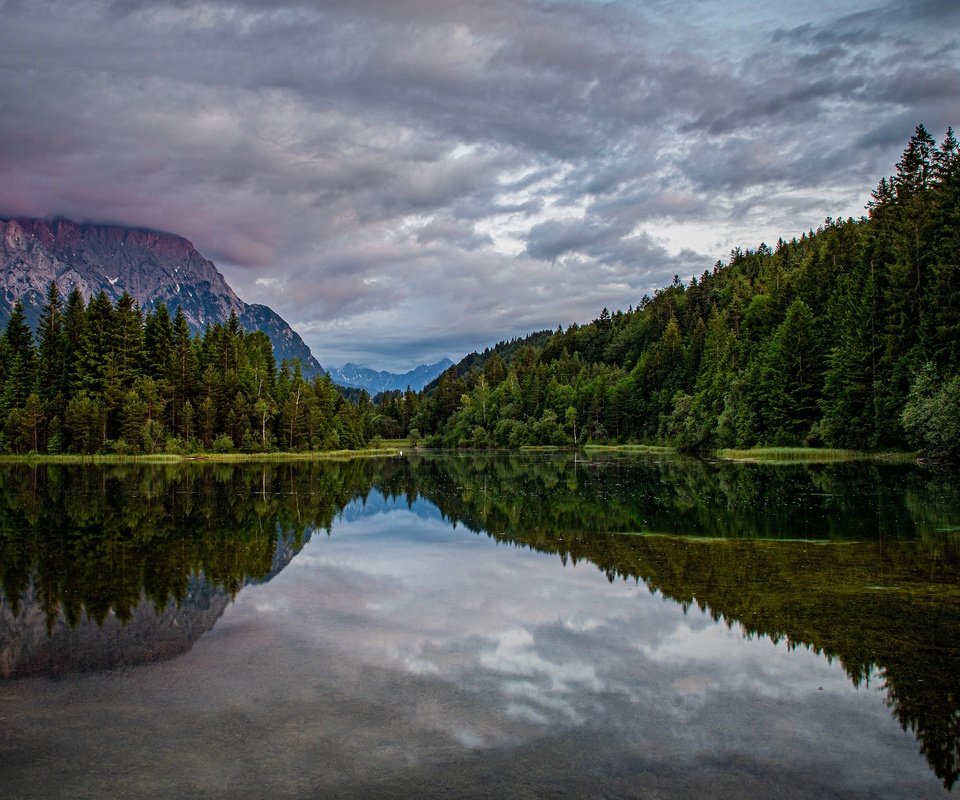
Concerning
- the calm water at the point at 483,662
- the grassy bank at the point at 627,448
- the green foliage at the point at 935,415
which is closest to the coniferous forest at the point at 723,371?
the green foliage at the point at 935,415

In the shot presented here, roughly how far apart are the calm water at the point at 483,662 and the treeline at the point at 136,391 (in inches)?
2846

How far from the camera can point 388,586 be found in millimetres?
18828

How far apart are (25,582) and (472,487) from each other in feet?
119

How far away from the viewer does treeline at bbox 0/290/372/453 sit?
9119cm

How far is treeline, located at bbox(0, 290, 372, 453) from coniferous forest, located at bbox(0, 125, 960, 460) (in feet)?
0.76

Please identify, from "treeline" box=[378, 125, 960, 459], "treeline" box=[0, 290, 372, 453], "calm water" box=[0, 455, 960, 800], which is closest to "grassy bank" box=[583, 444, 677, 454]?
"treeline" box=[378, 125, 960, 459]

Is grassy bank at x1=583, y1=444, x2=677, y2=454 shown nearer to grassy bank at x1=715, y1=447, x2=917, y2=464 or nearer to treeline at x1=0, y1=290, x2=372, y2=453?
grassy bank at x1=715, y1=447, x2=917, y2=464

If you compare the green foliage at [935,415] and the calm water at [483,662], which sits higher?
the green foliage at [935,415]

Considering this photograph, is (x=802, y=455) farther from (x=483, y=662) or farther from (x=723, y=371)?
(x=483, y=662)

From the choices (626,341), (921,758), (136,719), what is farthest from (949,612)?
(626,341)

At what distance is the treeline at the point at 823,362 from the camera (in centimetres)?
6725

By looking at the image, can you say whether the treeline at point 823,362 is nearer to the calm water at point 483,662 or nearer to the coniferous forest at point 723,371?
the coniferous forest at point 723,371

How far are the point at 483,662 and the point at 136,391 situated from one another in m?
94.2

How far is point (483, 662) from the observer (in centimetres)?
1216
